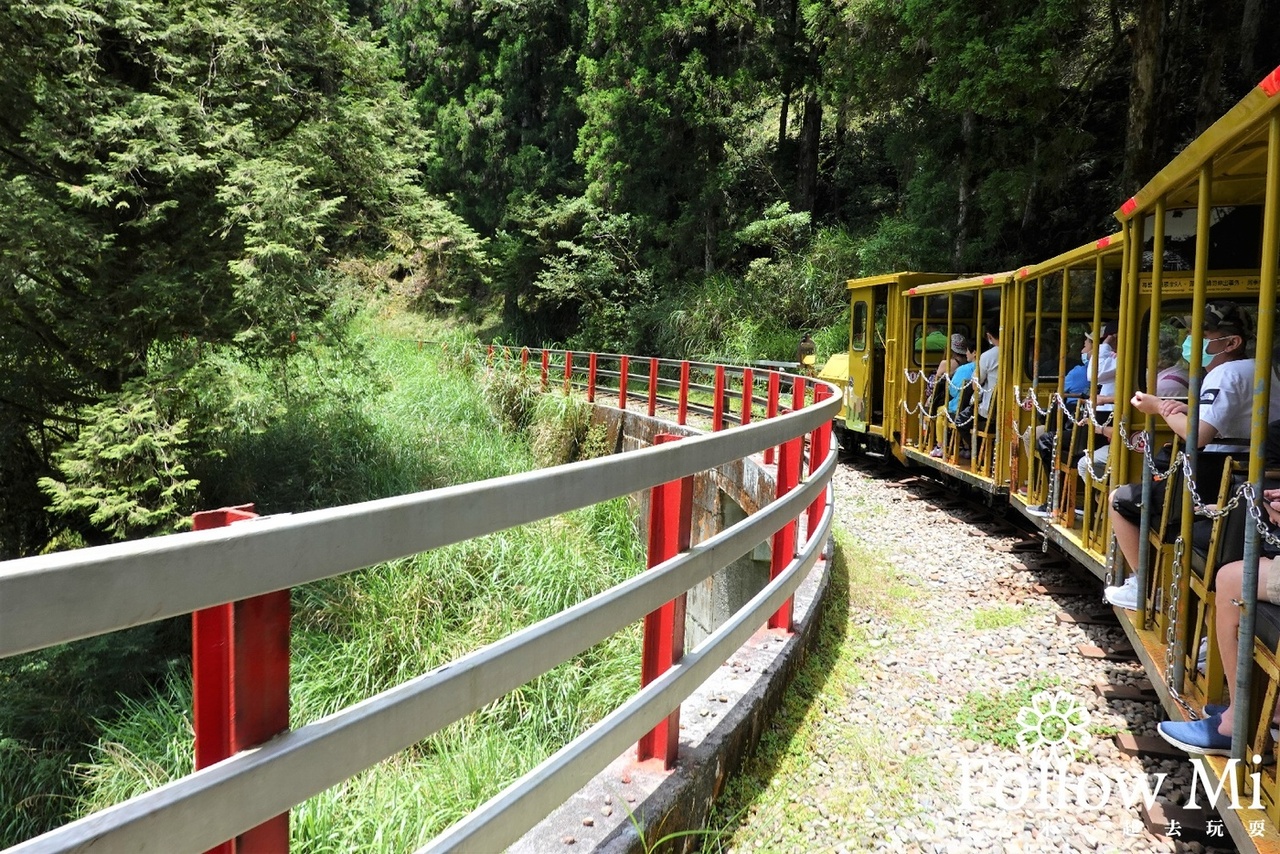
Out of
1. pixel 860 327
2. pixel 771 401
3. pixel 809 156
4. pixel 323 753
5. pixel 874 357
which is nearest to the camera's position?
pixel 323 753

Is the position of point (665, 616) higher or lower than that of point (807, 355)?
lower

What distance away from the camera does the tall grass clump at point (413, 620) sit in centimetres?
363

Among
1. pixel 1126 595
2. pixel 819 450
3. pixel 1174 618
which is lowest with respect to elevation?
pixel 1126 595

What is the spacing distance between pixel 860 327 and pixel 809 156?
14365 millimetres

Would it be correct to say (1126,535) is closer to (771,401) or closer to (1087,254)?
(1087,254)

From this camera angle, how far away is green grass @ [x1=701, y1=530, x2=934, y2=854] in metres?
3.16

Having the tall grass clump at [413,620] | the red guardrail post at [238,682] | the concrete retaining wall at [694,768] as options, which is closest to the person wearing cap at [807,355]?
the tall grass clump at [413,620]

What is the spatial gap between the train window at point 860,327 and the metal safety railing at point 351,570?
35.7 ft

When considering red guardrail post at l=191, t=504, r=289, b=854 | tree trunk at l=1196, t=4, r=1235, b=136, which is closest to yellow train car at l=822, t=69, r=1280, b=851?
red guardrail post at l=191, t=504, r=289, b=854

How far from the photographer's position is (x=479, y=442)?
13.6 metres

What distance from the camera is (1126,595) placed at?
4.83 meters

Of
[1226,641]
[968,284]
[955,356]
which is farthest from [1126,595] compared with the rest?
[955,356]

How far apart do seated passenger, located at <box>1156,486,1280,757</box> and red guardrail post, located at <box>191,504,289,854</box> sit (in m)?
3.09

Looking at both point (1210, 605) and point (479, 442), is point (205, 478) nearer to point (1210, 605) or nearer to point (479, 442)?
point (479, 442)
